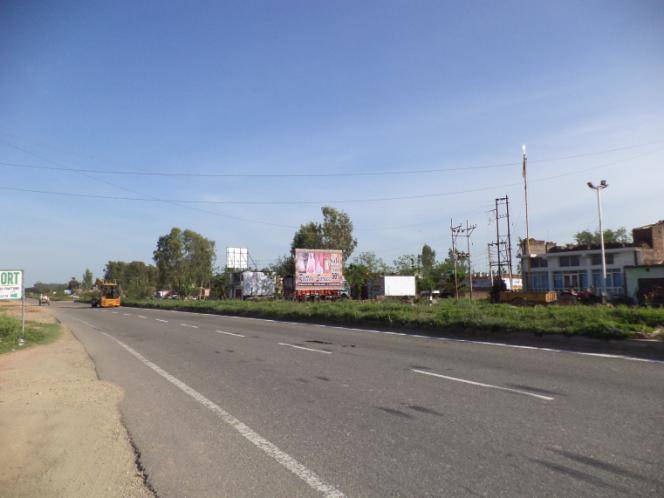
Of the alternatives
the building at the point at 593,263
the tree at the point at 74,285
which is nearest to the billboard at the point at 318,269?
the building at the point at 593,263

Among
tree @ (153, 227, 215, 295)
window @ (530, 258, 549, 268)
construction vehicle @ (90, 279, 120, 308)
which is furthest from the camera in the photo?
tree @ (153, 227, 215, 295)

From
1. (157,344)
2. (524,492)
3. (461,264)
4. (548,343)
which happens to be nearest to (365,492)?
(524,492)

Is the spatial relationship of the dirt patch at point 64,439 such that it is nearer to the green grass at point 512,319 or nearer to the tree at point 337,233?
the green grass at point 512,319

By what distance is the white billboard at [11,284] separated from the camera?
57.7 feet

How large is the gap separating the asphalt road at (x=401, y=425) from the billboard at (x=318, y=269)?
35.9 meters

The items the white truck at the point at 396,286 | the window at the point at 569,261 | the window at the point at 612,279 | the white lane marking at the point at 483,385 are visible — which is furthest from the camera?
the white truck at the point at 396,286

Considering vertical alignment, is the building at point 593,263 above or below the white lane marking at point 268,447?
above

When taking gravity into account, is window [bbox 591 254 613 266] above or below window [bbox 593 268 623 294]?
above

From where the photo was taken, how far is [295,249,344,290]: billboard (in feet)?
156

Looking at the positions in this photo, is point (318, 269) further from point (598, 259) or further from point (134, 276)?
point (134, 276)

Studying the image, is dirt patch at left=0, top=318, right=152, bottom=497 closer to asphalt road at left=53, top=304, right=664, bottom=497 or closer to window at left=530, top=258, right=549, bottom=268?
asphalt road at left=53, top=304, right=664, bottom=497

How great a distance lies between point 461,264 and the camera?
245 feet

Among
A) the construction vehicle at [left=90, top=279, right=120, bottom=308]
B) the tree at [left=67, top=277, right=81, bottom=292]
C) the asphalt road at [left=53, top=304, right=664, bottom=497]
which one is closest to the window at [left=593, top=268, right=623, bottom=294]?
the asphalt road at [left=53, top=304, right=664, bottom=497]

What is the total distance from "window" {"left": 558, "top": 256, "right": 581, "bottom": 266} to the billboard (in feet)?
68.9
